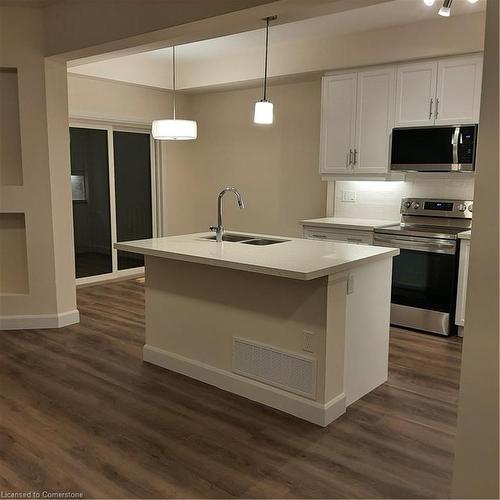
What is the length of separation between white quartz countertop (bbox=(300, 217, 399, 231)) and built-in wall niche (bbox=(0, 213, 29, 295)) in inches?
107

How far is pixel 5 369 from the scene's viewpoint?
363 centimetres

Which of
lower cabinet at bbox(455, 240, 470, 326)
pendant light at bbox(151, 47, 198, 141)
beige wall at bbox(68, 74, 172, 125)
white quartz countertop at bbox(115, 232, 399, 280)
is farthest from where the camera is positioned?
beige wall at bbox(68, 74, 172, 125)

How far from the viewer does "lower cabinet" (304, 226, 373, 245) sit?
484 cm

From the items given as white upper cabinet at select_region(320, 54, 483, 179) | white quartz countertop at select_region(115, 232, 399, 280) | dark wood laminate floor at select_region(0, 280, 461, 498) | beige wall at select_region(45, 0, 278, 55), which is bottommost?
dark wood laminate floor at select_region(0, 280, 461, 498)

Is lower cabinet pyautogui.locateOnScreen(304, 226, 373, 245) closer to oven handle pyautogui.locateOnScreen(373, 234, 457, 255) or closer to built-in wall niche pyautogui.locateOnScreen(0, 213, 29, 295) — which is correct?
oven handle pyautogui.locateOnScreen(373, 234, 457, 255)

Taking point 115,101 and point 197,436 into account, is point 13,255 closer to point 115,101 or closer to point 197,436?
point 115,101

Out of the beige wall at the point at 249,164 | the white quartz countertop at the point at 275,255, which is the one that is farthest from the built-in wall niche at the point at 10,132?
the beige wall at the point at 249,164

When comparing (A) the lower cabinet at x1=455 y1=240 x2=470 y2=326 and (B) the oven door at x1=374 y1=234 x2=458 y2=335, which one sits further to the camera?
(B) the oven door at x1=374 y1=234 x2=458 y2=335

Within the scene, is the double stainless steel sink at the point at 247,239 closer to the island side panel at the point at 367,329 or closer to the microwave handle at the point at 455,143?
the island side panel at the point at 367,329

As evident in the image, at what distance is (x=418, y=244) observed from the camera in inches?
176

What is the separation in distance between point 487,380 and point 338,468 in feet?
3.55

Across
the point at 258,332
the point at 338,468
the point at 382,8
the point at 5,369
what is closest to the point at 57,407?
the point at 5,369

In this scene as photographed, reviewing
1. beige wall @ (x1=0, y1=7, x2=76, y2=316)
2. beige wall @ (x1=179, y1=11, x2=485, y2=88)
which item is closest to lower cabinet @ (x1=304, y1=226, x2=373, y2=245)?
beige wall @ (x1=179, y1=11, x2=485, y2=88)

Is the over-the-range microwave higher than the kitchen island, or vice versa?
the over-the-range microwave
